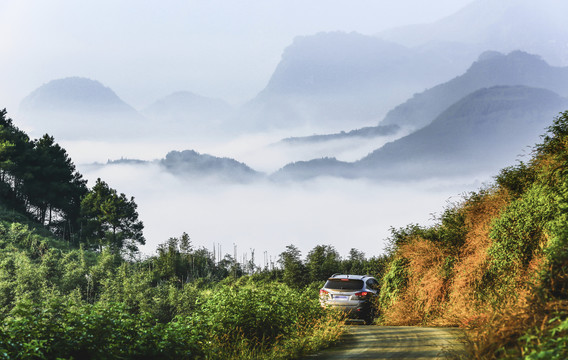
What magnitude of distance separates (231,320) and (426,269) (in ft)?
32.0

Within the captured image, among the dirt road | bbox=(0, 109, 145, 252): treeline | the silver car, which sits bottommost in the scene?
the dirt road

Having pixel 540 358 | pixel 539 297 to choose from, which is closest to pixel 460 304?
pixel 539 297

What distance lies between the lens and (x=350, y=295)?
2016 centimetres

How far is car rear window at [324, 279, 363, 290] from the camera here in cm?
2018

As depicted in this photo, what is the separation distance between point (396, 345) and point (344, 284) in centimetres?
816

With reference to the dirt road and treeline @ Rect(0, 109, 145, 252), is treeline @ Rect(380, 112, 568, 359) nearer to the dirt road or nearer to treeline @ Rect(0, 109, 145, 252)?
the dirt road

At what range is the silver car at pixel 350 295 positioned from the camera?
1992 cm

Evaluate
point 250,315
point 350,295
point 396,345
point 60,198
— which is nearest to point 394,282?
point 350,295

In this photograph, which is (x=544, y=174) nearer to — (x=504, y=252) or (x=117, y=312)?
(x=504, y=252)

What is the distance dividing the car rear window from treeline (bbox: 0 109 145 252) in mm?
64993

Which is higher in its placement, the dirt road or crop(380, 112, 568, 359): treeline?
crop(380, 112, 568, 359): treeline

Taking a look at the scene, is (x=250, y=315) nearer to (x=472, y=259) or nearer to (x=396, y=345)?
(x=396, y=345)

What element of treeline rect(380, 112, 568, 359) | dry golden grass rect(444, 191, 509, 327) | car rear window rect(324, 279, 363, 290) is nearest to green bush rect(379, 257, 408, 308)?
treeline rect(380, 112, 568, 359)

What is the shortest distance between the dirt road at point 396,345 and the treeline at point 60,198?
7071 centimetres
